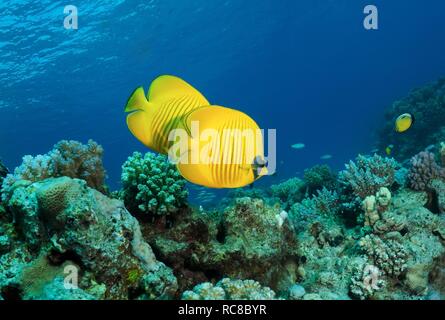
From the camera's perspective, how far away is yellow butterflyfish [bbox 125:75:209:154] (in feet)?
7.52

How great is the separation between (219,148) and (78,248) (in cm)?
157

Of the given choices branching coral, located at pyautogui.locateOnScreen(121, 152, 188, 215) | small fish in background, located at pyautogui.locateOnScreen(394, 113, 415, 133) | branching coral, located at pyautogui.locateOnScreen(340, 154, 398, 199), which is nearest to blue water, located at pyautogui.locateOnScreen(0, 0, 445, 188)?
small fish in background, located at pyautogui.locateOnScreen(394, 113, 415, 133)

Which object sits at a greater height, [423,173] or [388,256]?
[423,173]

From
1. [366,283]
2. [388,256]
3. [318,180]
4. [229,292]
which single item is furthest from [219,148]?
[318,180]

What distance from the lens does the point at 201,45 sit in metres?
44.1

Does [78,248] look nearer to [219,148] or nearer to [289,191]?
[219,148]

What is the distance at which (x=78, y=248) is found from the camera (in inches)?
105

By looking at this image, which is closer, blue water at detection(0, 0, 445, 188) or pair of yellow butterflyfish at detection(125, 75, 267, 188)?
pair of yellow butterflyfish at detection(125, 75, 267, 188)

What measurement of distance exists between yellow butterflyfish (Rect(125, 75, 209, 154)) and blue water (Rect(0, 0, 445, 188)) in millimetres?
13473

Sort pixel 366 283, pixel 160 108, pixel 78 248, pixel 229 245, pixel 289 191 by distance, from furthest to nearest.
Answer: pixel 289 191
pixel 366 283
pixel 229 245
pixel 78 248
pixel 160 108

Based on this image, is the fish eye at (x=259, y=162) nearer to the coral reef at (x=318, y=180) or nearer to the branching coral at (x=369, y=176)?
the branching coral at (x=369, y=176)

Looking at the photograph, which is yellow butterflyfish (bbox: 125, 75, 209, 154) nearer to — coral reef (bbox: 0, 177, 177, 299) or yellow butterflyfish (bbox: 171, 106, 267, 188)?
yellow butterflyfish (bbox: 171, 106, 267, 188)

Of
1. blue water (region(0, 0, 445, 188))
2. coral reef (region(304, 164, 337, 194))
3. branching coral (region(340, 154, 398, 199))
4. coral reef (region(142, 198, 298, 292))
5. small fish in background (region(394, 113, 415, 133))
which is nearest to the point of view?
coral reef (region(142, 198, 298, 292))

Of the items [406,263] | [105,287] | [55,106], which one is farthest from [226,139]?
[55,106]
